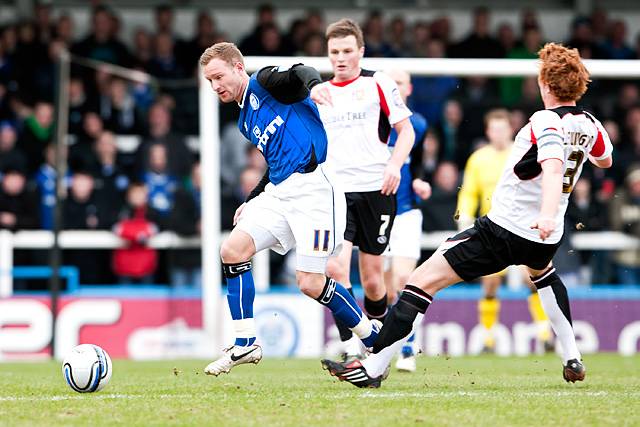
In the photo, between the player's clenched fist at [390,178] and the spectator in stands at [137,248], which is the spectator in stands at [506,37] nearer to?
the spectator in stands at [137,248]

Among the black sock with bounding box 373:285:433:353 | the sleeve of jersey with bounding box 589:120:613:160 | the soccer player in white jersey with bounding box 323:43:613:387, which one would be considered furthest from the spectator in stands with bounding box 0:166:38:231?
the sleeve of jersey with bounding box 589:120:613:160

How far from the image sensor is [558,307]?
7.72 meters

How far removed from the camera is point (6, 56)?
16641 mm

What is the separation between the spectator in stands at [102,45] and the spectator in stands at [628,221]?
267 inches

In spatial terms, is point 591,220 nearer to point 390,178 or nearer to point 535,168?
point 390,178

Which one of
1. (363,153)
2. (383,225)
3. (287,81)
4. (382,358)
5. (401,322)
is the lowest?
(382,358)

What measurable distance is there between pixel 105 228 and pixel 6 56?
348 centimetres

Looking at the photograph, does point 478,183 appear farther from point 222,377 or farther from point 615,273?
point 222,377

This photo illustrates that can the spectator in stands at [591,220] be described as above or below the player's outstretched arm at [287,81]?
Result: below

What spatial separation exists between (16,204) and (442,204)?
500 centimetres

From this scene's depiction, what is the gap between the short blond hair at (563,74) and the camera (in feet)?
23.5

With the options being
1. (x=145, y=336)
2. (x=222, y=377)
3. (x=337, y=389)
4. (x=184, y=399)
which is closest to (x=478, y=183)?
(x=145, y=336)

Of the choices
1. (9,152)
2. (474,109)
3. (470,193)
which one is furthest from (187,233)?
(474,109)

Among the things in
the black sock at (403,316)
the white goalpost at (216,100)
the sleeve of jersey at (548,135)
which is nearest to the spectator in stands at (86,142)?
the white goalpost at (216,100)
